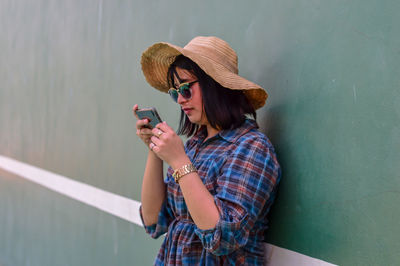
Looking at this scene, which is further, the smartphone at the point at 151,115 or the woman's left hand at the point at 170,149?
the smartphone at the point at 151,115

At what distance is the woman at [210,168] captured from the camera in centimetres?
148

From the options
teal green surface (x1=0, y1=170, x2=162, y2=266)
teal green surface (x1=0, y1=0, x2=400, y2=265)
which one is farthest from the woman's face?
teal green surface (x1=0, y1=170, x2=162, y2=266)

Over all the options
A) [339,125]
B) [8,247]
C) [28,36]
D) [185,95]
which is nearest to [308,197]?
[339,125]

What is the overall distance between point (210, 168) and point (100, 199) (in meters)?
2.19

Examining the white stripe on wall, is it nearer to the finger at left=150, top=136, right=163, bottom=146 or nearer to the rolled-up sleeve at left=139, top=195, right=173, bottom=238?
the rolled-up sleeve at left=139, top=195, right=173, bottom=238

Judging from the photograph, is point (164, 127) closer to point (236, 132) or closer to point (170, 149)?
point (170, 149)

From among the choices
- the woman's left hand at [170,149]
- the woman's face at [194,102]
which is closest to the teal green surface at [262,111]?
the woman's face at [194,102]

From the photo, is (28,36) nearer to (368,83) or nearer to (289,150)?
(289,150)

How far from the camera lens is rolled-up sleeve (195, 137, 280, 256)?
4.74 ft

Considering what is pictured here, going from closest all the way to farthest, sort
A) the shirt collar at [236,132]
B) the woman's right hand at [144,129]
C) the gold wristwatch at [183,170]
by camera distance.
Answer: the gold wristwatch at [183,170], the shirt collar at [236,132], the woman's right hand at [144,129]

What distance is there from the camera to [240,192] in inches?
58.8

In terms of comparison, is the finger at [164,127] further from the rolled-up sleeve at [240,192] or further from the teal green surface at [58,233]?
the teal green surface at [58,233]

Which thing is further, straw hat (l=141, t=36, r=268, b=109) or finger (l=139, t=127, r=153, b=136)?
finger (l=139, t=127, r=153, b=136)

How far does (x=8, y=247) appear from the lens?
5.84m
